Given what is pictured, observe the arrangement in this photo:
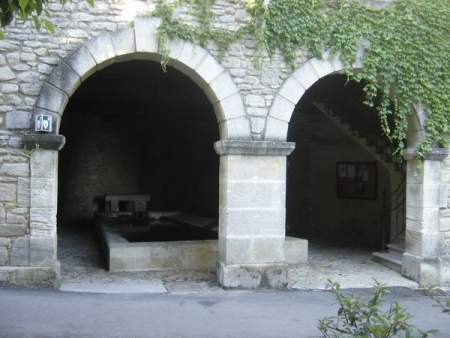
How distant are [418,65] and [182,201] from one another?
922cm

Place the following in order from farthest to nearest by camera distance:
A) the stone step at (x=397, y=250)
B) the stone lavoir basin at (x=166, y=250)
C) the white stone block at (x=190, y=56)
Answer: the stone step at (x=397, y=250)
the stone lavoir basin at (x=166, y=250)
the white stone block at (x=190, y=56)

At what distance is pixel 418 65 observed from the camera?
22.1 feet

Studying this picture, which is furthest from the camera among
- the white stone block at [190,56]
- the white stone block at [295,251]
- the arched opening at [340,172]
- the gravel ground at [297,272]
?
the arched opening at [340,172]

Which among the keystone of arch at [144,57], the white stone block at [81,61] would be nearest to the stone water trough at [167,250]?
the keystone of arch at [144,57]

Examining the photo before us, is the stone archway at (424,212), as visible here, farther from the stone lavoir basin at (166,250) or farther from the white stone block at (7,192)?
the white stone block at (7,192)

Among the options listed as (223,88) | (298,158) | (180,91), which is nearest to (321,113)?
(298,158)

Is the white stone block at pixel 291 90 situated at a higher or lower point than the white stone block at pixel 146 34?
lower

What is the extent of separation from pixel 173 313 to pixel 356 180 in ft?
22.5

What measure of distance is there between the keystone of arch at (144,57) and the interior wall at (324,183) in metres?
4.27

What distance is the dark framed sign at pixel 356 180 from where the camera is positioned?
10.4 metres

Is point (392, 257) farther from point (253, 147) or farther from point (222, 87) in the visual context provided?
point (222, 87)

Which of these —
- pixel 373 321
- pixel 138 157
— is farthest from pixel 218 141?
pixel 138 157

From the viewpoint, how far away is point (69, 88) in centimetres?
563

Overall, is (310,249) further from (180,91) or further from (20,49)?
(20,49)
